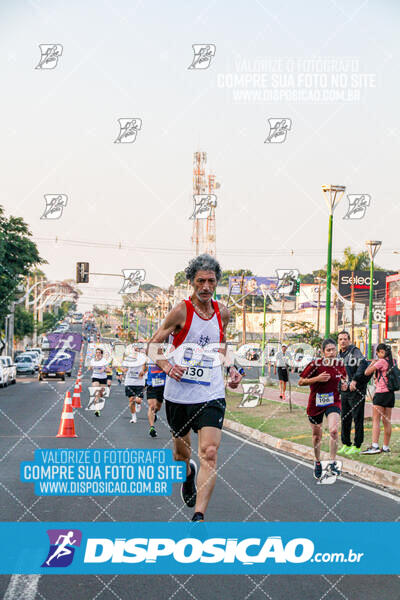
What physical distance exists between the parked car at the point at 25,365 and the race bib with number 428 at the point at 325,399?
47.3m

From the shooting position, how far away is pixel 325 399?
10.2 metres

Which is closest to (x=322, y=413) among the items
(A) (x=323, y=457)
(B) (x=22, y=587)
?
(A) (x=323, y=457)

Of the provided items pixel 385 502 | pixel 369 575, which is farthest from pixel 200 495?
pixel 385 502

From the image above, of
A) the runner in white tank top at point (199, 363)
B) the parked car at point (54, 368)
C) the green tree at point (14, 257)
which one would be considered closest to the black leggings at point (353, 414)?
the runner in white tank top at point (199, 363)

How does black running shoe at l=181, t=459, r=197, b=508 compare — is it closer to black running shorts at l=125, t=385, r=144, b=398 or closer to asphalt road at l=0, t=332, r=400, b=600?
asphalt road at l=0, t=332, r=400, b=600

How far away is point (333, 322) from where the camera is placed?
93.4m

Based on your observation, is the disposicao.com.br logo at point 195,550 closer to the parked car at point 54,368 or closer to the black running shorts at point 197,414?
the black running shorts at point 197,414

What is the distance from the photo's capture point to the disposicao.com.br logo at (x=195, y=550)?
5465 mm

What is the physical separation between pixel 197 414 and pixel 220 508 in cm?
199

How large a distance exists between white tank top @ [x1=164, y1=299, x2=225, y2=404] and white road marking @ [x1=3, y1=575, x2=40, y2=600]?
5.74 ft

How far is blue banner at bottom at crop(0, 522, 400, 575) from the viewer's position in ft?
18.0

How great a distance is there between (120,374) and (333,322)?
183 feet

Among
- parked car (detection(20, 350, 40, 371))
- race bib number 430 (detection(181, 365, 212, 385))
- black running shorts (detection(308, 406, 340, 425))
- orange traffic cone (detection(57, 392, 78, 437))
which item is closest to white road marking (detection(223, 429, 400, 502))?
black running shorts (detection(308, 406, 340, 425))

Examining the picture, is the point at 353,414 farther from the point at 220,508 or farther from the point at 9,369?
the point at 9,369
